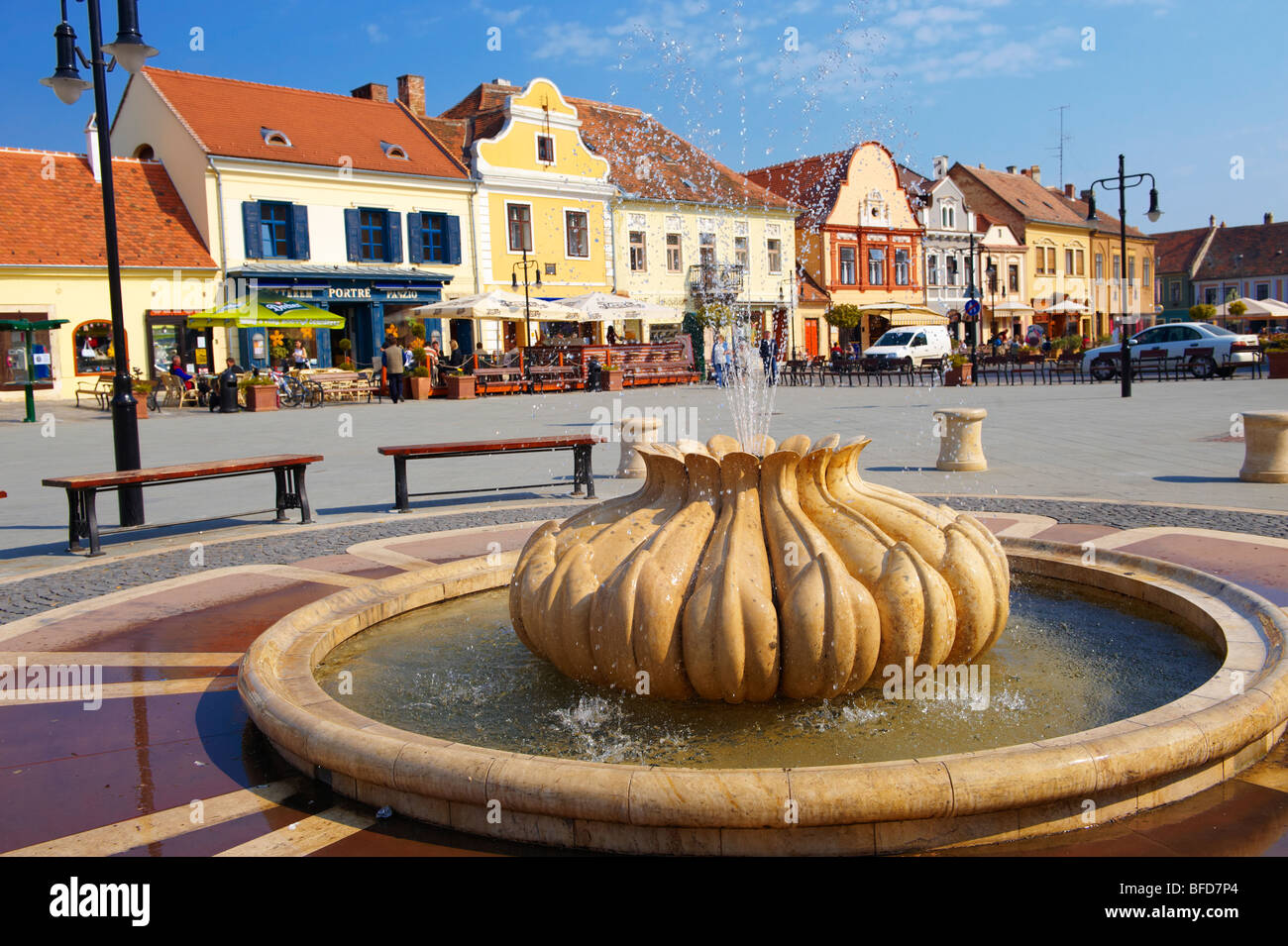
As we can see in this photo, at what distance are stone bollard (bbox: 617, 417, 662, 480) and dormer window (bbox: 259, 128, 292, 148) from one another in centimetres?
2491

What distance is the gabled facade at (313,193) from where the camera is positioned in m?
30.8

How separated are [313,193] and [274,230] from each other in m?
1.71

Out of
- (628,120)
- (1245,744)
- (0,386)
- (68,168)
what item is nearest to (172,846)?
(1245,744)

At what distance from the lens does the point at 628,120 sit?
4397cm

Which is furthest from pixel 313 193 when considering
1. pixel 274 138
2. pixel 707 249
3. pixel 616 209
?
pixel 707 249

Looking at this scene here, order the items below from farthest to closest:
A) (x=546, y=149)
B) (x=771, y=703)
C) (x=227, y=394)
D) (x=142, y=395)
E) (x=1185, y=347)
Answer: (x=546, y=149) < (x=1185, y=347) < (x=227, y=394) < (x=142, y=395) < (x=771, y=703)

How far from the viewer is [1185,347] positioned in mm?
30797

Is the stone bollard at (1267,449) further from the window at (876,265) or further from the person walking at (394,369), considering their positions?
the window at (876,265)

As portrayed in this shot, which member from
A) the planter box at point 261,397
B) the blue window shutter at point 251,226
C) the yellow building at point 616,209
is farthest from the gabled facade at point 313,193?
the planter box at point 261,397

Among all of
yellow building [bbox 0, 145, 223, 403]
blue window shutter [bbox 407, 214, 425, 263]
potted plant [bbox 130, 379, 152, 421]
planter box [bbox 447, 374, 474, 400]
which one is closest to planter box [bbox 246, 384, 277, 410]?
potted plant [bbox 130, 379, 152, 421]

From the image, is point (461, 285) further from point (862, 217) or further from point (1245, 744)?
point (1245, 744)

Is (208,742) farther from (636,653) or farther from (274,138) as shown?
(274,138)

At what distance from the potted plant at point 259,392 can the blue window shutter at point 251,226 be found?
647cm

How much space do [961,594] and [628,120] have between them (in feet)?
140
